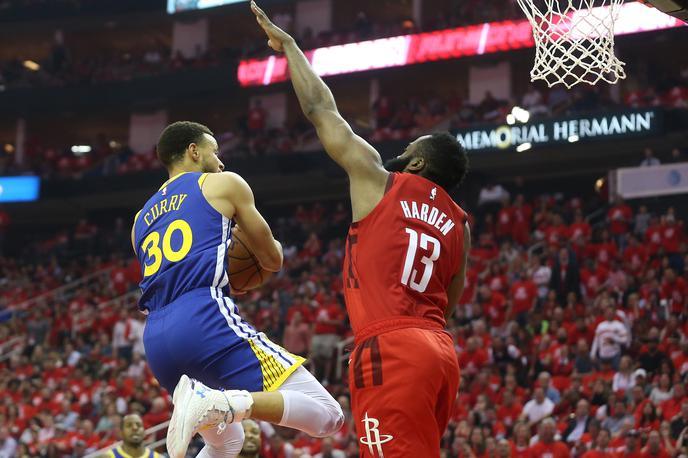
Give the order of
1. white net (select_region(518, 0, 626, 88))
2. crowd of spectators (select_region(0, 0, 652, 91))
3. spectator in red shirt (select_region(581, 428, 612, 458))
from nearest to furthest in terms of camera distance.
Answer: white net (select_region(518, 0, 626, 88))
spectator in red shirt (select_region(581, 428, 612, 458))
crowd of spectators (select_region(0, 0, 652, 91))

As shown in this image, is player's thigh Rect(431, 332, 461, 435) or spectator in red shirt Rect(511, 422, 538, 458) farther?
spectator in red shirt Rect(511, 422, 538, 458)

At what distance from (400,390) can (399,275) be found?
551 mm

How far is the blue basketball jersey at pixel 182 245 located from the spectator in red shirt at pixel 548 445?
25.8 ft

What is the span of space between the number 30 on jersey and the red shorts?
3.44 ft

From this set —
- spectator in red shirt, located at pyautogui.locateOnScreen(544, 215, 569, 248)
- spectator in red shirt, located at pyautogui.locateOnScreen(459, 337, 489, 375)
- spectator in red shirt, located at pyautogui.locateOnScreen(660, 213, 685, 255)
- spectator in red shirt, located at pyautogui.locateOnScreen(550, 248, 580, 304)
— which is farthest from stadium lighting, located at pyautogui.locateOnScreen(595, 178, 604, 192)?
spectator in red shirt, located at pyautogui.locateOnScreen(459, 337, 489, 375)

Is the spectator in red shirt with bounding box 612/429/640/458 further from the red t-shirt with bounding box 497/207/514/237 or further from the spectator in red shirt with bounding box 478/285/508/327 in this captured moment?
the red t-shirt with bounding box 497/207/514/237

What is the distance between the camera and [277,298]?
70.1ft

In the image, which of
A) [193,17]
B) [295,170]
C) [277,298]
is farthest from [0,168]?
[277,298]

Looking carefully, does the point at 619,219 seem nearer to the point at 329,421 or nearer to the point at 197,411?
the point at 329,421

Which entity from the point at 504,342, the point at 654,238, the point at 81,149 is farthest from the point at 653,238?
the point at 81,149

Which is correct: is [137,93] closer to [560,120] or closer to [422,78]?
[422,78]

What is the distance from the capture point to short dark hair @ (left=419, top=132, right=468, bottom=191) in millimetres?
5090

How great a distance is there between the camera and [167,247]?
517cm

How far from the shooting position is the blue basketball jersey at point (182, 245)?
509 cm
